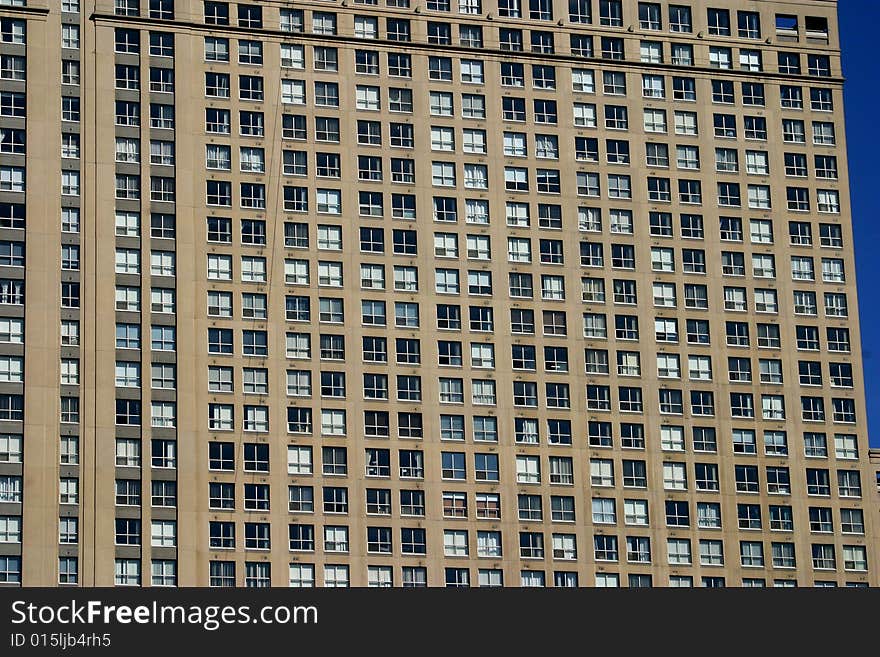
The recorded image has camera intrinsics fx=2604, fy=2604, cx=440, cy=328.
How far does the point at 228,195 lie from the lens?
16725 cm

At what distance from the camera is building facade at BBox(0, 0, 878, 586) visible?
6358 inches

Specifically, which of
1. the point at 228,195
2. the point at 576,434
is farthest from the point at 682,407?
the point at 228,195

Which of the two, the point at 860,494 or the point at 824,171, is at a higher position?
the point at 824,171

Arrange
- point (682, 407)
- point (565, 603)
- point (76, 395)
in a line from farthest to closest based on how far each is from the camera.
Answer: point (682, 407)
point (76, 395)
point (565, 603)

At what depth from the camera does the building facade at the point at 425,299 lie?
162 m

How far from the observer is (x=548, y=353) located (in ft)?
558

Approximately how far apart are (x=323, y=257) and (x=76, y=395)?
18641mm

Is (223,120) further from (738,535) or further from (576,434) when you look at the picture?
(738,535)

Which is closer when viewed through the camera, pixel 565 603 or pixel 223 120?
pixel 565 603

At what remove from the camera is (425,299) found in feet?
552

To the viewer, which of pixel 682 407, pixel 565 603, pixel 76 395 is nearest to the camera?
pixel 565 603

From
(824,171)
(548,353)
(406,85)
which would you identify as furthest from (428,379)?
(824,171)

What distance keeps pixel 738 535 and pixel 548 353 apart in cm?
1715

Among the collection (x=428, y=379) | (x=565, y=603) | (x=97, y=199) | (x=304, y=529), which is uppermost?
(x=97, y=199)
